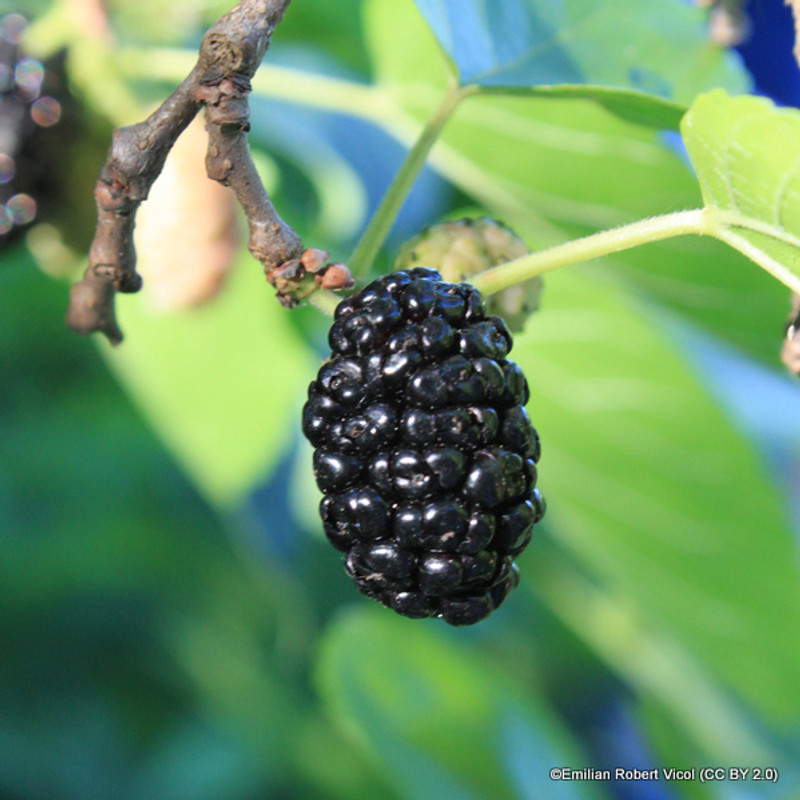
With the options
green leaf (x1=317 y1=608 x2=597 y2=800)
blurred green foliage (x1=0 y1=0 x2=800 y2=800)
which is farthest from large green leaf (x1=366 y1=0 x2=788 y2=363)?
green leaf (x1=317 y1=608 x2=597 y2=800)

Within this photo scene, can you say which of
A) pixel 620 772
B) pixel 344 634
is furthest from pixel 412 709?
pixel 620 772

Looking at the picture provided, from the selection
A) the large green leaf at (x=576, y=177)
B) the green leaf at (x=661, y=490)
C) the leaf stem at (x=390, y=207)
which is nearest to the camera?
the leaf stem at (x=390, y=207)

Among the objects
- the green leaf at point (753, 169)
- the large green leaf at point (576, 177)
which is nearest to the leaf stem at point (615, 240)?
the green leaf at point (753, 169)

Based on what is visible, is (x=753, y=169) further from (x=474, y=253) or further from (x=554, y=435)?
(x=554, y=435)

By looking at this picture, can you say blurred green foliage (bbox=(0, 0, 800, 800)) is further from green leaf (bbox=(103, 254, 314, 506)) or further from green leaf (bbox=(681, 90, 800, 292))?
green leaf (bbox=(681, 90, 800, 292))

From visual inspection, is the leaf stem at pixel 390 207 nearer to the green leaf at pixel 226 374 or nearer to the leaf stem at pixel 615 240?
the leaf stem at pixel 615 240

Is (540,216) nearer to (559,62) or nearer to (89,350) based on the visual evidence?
(559,62)

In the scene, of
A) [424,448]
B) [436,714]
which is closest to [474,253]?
[424,448]
